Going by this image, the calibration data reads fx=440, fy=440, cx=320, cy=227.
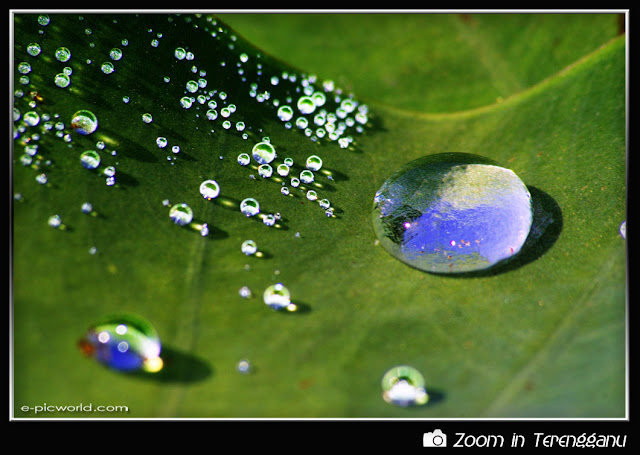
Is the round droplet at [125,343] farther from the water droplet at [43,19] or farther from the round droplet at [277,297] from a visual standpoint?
the water droplet at [43,19]

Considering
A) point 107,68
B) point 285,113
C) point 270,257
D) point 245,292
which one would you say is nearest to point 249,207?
point 270,257

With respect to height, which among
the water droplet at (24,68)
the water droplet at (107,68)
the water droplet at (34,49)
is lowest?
the water droplet at (24,68)

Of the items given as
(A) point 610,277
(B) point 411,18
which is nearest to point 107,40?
(B) point 411,18

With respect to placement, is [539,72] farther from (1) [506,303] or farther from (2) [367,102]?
(1) [506,303]

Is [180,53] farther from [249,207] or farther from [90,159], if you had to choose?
[249,207]

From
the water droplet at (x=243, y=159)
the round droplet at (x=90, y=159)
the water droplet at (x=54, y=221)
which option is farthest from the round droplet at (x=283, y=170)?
the water droplet at (x=54, y=221)

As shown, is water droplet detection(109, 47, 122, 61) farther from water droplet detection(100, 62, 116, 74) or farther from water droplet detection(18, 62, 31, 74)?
water droplet detection(18, 62, 31, 74)
